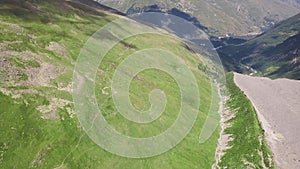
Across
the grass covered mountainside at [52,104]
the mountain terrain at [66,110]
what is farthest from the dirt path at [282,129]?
the grass covered mountainside at [52,104]

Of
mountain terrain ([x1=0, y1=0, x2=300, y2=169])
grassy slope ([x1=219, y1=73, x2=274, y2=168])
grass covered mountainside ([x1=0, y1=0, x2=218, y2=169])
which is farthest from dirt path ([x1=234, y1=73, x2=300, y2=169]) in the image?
grass covered mountainside ([x1=0, y1=0, x2=218, y2=169])

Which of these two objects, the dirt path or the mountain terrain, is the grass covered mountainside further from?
the dirt path

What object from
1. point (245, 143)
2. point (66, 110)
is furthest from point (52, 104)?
point (245, 143)

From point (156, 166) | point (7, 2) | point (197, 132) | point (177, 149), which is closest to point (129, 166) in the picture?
point (156, 166)

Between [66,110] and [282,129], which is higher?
[66,110]

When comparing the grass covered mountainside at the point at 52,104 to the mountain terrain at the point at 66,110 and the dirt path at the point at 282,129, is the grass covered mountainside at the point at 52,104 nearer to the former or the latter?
the mountain terrain at the point at 66,110

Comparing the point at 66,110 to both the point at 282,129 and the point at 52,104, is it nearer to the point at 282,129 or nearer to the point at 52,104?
the point at 52,104
